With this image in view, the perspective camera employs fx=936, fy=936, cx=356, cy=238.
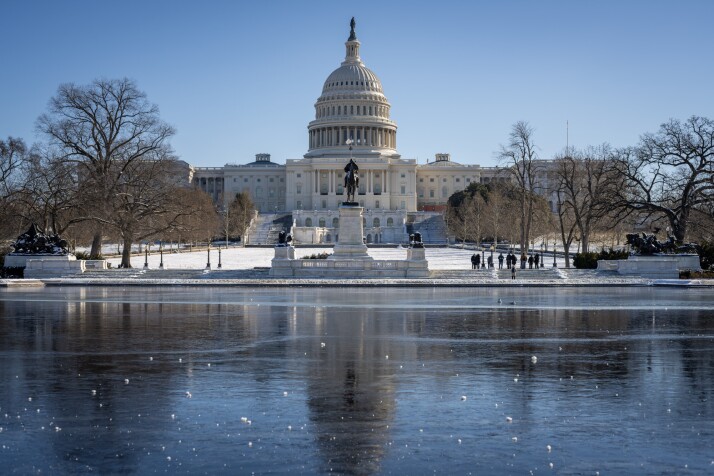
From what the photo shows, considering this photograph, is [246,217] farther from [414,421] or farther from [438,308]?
[414,421]

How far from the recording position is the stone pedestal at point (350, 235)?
51.9 metres

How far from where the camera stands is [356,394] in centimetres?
1398

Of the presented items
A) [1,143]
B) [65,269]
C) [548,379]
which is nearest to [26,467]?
[548,379]

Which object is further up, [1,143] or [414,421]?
[1,143]

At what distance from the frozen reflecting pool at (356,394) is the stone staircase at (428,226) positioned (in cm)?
11053

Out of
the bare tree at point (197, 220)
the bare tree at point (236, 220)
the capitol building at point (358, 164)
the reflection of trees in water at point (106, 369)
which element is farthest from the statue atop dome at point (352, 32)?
the reflection of trees in water at point (106, 369)

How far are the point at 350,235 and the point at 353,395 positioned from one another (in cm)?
3866

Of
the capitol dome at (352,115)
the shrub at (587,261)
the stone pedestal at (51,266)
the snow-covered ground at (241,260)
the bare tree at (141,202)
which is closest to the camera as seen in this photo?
the stone pedestal at (51,266)

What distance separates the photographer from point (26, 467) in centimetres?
995

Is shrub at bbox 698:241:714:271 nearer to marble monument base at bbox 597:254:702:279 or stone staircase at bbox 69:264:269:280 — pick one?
marble monument base at bbox 597:254:702:279

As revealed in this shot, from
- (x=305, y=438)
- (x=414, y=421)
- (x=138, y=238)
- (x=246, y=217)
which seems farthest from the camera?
(x=246, y=217)

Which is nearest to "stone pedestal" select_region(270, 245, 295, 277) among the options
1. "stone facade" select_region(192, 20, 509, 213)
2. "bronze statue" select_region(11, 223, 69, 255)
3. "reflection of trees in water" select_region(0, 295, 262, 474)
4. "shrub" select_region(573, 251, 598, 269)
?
"bronze statue" select_region(11, 223, 69, 255)

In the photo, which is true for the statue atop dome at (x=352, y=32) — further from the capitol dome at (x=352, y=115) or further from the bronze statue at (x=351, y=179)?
the bronze statue at (x=351, y=179)

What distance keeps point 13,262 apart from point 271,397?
41.6m
